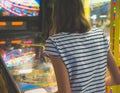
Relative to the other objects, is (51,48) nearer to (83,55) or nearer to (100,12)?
(83,55)

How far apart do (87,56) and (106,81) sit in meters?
0.31

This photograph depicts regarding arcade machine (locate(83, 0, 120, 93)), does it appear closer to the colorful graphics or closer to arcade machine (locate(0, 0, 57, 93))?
arcade machine (locate(0, 0, 57, 93))

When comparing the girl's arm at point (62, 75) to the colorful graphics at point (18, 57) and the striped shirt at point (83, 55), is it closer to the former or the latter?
the striped shirt at point (83, 55)

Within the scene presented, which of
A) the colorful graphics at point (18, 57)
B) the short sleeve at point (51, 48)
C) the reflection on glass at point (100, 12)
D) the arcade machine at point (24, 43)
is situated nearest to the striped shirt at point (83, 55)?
the short sleeve at point (51, 48)

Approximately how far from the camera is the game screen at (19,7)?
267cm

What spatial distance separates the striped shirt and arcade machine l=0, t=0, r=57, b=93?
2.21 ft

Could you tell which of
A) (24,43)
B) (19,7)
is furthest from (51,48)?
(19,7)

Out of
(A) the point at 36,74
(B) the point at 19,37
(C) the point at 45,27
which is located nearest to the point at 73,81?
(A) the point at 36,74

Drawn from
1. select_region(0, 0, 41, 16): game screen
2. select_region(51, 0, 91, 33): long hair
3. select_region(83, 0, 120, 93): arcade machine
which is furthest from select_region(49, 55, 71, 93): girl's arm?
select_region(83, 0, 120, 93): arcade machine

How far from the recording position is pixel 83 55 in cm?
150

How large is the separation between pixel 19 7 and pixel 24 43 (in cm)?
36

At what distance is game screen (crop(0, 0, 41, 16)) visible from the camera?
2671 millimetres

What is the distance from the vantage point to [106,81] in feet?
5.75

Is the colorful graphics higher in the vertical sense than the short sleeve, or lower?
lower
